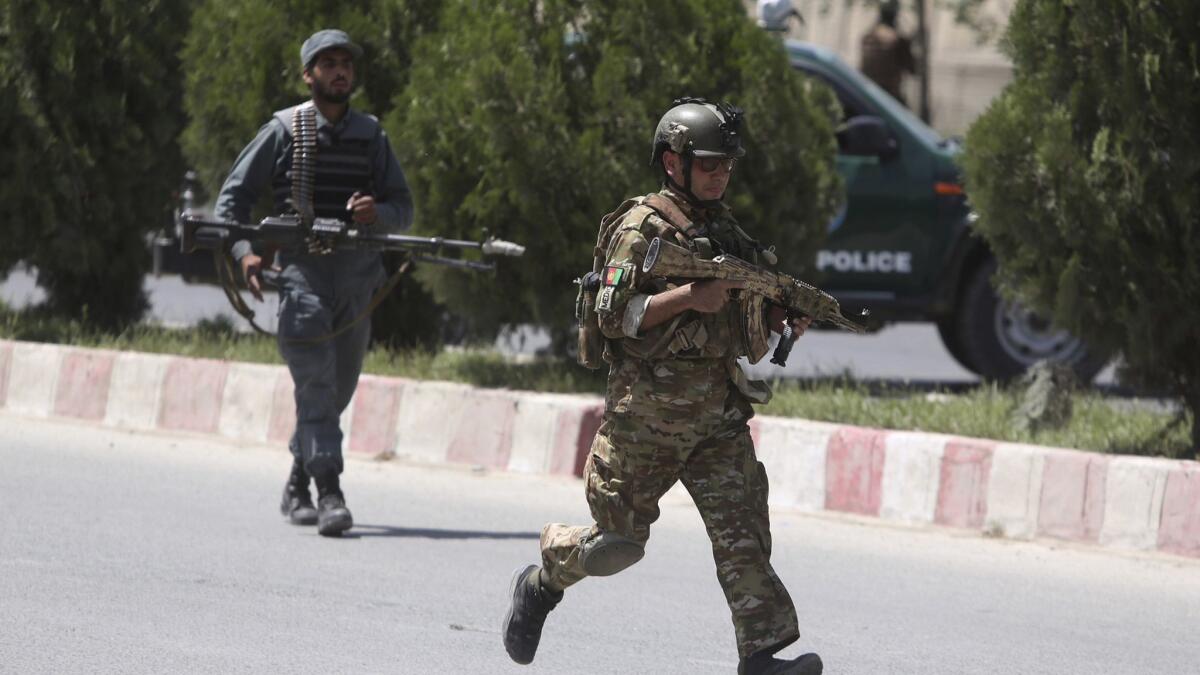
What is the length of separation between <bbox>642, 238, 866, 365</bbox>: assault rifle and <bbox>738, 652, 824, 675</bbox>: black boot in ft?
2.26

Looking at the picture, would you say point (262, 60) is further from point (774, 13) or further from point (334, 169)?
point (334, 169)

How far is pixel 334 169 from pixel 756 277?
3224mm

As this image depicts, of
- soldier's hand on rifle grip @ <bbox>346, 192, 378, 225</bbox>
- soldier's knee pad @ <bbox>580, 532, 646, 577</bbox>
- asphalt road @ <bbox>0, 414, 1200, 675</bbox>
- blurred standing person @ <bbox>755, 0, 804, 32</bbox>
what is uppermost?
blurred standing person @ <bbox>755, 0, 804, 32</bbox>

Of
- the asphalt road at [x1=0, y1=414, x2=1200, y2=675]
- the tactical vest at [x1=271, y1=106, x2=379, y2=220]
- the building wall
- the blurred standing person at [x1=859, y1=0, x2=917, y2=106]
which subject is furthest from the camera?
the building wall

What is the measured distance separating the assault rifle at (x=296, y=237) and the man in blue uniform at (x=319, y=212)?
0.16ft

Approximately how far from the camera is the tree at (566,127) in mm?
9500

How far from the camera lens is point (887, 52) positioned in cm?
2380

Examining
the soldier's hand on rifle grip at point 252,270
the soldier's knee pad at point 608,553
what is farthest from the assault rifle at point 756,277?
the soldier's hand on rifle grip at point 252,270

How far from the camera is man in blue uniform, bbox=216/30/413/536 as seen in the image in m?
7.51

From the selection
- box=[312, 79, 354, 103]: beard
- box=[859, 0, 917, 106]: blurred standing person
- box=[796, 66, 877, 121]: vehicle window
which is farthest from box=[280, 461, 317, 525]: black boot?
box=[859, 0, 917, 106]: blurred standing person

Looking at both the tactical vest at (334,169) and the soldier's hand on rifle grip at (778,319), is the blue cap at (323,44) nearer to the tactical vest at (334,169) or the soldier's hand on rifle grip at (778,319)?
the tactical vest at (334,169)

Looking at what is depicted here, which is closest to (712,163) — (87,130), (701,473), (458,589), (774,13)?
(701,473)

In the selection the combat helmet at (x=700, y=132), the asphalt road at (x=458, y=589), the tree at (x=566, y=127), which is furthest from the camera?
the tree at (x=566, y=127)

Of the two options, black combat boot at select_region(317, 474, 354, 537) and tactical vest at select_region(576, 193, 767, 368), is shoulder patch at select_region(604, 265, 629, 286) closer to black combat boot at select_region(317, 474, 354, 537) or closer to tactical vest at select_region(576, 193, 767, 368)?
tactical vest at select_region(576, 193, 767, 368)
